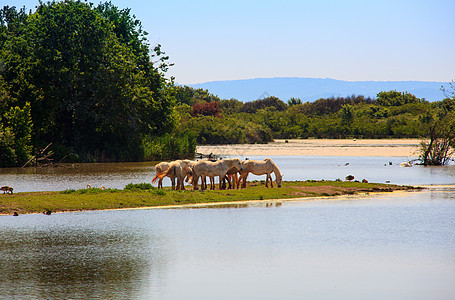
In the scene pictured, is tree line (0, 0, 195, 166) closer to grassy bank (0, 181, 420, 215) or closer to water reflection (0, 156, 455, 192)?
water reflection (0, 156, 455, 192)

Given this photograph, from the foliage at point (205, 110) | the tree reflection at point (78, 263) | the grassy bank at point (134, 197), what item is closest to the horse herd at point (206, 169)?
the grassy bank at point (134, 197)

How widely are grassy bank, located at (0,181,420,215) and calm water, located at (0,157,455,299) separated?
0.99 metres

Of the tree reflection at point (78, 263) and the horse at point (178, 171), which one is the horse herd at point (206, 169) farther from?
the tree reflection at point (78, 263)

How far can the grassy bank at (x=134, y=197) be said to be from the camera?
21794mm

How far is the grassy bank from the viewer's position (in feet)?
71.5

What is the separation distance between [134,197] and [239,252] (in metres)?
9.83

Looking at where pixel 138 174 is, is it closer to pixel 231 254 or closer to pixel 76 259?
pixel 231 254

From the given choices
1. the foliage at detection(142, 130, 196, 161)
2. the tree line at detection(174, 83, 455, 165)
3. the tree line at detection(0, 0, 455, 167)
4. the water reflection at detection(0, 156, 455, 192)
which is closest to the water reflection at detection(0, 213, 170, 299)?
the water reflection at detection(0, 156, 455, 192)

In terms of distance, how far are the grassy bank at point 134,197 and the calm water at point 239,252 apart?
99 centimetres

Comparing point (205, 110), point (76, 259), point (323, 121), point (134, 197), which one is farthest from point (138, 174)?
point (323, 121)

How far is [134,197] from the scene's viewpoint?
79.5ft

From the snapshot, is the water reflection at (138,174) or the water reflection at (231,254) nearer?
the water reflection at (231,254)

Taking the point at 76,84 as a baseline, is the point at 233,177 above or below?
below

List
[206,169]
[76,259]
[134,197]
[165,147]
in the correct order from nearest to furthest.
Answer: [76,259] → [134,197] → [206,169] → [165,147]
